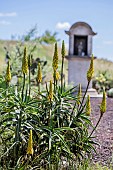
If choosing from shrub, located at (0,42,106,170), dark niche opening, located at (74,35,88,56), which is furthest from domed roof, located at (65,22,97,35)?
shrub, located at (0,42,106,170)

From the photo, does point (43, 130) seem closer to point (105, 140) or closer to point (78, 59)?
point (105, 140)

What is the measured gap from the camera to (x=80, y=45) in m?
13.9

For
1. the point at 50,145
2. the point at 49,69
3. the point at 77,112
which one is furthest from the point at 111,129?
the point at 49,69

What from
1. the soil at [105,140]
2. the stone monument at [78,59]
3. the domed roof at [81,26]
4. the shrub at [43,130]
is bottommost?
the soil at [105,140]

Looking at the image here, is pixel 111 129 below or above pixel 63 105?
below

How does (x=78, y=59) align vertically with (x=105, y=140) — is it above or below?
above

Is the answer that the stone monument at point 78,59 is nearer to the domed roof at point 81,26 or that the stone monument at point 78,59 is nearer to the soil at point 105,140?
the domed roof at point 81,26

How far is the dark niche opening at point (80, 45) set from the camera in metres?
13.9

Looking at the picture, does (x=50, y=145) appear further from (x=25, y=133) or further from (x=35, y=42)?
(x=35, y=42)

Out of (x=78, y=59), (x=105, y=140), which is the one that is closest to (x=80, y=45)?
(x=78, y=59)

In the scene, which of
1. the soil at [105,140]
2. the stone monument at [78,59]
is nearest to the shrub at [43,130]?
the soil at [105,140]

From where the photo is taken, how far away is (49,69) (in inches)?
520

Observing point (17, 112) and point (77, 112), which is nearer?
point (17, 112)

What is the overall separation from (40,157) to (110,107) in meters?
6.17
